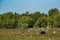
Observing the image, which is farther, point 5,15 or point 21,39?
point 5,15

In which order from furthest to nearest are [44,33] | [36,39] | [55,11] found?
[55,11], [44,33], [36,39]

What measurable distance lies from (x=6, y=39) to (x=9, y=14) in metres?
65.4

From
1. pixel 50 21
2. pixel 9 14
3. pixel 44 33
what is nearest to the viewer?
pixel 44 33

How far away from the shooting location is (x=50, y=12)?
79312 millimetres

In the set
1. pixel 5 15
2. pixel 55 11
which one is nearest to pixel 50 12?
pixel 55 11

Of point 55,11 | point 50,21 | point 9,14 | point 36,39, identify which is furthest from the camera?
point 9,14

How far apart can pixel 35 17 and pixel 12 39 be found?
6167 cm

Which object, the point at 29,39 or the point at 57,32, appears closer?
the point at 29,39

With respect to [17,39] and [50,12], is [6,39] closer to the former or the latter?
[17,39]

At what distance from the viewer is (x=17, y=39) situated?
2070 centimetres

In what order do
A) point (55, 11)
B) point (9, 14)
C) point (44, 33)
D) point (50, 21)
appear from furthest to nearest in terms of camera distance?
point (9, 14)
point (55, 11)
point (50, 21)
point (44, 33)

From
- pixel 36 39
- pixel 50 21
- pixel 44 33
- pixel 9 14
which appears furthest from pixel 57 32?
pixel 9 14

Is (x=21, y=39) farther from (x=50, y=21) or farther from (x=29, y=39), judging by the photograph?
(x=50, y=21)

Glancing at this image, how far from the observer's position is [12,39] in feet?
68.0
